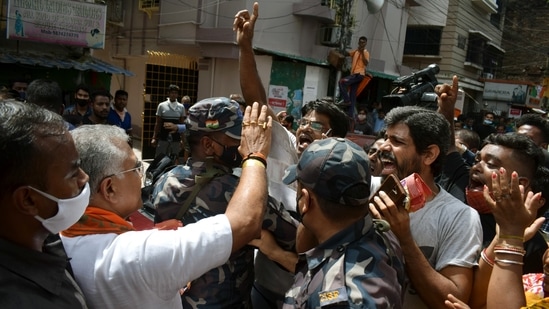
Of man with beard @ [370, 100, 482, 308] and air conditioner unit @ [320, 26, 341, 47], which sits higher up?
air conditioner unit @ [320, 26, 341, 47]

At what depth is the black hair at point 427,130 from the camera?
6.91 ft

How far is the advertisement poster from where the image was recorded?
12.6 meters

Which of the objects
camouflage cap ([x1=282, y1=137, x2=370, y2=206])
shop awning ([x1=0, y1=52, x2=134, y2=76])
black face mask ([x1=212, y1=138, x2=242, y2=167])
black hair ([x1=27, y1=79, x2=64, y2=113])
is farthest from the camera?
shop awning ([x1=0, y1=52, x2=134, y2=76])

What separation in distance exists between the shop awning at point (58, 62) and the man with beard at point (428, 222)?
9755mm

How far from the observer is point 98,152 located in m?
1.52

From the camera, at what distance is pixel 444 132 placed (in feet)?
7.02

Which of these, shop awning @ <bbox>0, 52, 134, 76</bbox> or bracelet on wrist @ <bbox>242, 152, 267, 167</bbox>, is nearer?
bracelet on wrist @ <bbox>242, 152, 267, 167</bbox>

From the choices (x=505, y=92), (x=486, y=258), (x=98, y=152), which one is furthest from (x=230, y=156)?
(x=505, y=92)

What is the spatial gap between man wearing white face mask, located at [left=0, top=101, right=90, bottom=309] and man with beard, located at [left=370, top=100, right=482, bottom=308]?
108cm

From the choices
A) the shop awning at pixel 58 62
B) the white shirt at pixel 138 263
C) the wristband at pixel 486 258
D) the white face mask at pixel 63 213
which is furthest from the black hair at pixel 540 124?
the shop awning at pixel 58 62

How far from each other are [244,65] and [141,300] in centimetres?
153

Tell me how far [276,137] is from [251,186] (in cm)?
87

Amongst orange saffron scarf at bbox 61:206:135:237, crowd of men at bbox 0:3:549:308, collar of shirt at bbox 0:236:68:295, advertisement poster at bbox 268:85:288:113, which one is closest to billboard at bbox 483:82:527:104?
advertisement poster at bbox 268:85:288:113

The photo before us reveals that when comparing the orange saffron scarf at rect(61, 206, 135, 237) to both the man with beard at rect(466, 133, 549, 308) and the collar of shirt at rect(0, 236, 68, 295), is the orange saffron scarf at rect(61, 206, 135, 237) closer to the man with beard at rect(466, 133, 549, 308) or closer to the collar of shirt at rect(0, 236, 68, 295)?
the collar of shirt at rect(0, 236, 68, 295)
